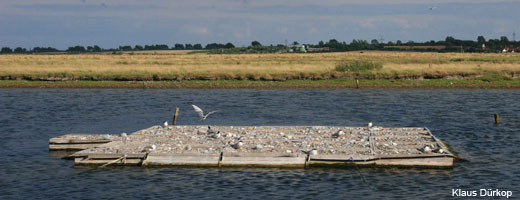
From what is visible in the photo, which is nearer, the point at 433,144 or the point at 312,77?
the point at 433,144

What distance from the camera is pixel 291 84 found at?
5706cm

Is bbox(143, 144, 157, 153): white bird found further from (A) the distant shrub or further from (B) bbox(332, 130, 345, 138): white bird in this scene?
(A) the distant shrub

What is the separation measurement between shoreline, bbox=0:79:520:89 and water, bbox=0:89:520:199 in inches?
93.0

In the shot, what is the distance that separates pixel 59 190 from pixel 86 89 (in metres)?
37.7

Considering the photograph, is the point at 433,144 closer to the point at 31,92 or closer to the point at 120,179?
the point at 120,179

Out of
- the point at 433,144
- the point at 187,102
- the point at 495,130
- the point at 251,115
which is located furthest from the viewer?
the point at 187,102

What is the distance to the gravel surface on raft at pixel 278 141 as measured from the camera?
23720 mm

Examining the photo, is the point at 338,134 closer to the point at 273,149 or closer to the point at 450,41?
the point at 273,149

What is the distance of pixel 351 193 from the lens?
1977cm

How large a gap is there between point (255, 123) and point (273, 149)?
11458 mm

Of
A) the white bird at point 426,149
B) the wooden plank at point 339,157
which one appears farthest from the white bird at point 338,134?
the white bird at point 426,149

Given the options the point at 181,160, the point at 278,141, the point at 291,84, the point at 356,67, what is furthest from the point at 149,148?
the point at 356,67

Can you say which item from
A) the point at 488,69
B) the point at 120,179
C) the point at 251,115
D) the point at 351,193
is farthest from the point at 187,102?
the point at 488,69

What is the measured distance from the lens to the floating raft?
74.1ft
